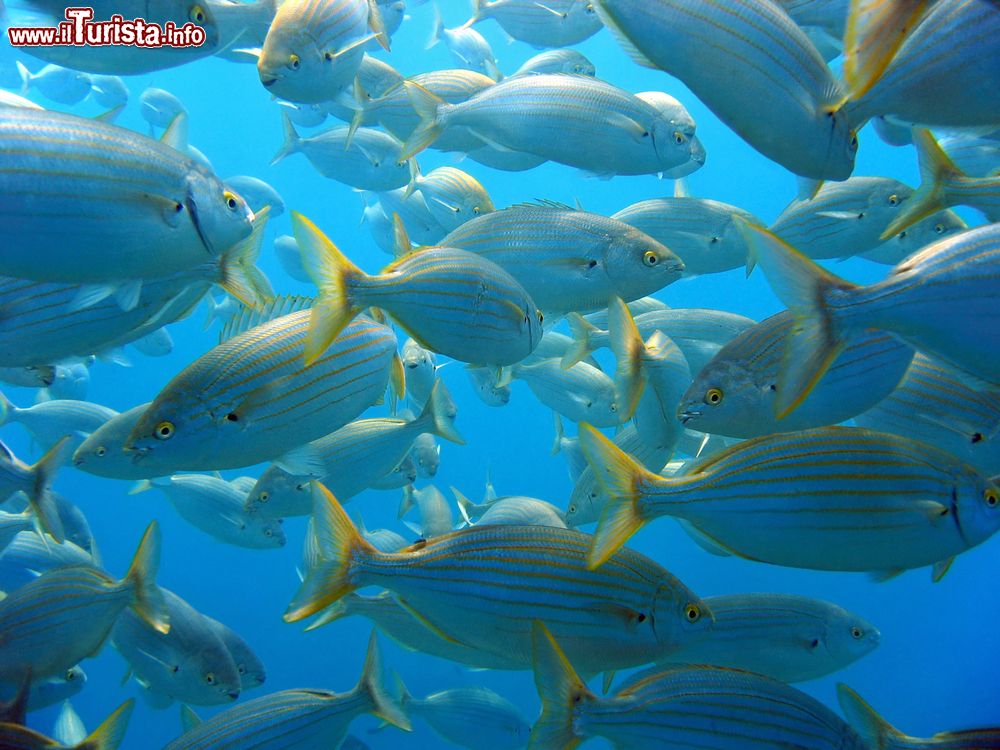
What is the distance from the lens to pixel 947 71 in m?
1.77

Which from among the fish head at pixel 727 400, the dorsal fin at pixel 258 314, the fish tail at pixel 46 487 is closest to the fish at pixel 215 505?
the fish tail at pixel 46 487

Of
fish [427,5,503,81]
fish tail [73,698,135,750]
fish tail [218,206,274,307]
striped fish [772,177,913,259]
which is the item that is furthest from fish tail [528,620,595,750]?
fish [427,5,503,81]

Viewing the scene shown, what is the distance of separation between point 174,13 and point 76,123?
1179mm

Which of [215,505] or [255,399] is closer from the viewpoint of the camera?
[255,399]

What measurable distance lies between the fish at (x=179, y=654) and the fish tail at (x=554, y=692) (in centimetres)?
199

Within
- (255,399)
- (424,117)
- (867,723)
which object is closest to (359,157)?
(424,117)

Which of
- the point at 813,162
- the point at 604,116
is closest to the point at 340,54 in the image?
the point at 604,116

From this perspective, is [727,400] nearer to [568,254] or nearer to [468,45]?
[568,254]

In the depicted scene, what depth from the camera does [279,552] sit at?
69.0 feet

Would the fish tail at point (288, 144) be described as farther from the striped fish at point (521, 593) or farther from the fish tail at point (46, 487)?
the striped fish at point (521, 593)

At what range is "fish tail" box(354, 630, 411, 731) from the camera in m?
2.66

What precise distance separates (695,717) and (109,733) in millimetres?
2011

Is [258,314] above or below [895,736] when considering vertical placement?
above

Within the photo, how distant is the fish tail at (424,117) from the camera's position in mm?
3258
